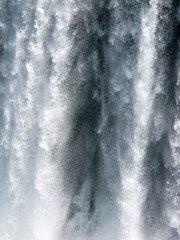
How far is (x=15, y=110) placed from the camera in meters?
6.27

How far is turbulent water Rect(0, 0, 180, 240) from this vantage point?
545cm

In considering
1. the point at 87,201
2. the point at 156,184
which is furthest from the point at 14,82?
the point at 156,184

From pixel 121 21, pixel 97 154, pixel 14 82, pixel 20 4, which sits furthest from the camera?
pixel 97 154

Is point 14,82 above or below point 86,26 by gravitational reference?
below

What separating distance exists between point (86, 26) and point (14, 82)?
6.11 ft

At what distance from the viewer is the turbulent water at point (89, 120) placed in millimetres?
5449

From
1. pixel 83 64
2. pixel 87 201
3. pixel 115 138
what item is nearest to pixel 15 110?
pixel 83 64

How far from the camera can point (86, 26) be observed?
557 cm

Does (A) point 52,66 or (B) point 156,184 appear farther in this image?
(B) point 156,184

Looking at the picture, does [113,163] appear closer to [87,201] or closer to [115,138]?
[115,138]

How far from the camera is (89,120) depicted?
20.7ft

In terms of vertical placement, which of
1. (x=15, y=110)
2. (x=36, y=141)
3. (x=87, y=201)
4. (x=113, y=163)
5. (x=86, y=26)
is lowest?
(x=87, y=201)

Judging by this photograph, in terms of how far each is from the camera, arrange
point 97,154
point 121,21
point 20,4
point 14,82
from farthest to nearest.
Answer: point 97,154
point 14,82
point 20,4
point 121,21

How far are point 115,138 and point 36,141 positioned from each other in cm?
167
